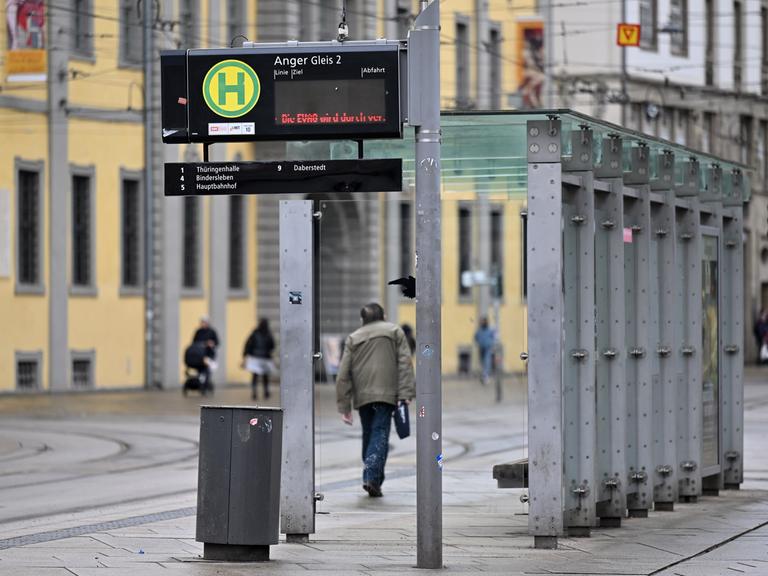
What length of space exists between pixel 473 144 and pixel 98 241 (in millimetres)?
28667

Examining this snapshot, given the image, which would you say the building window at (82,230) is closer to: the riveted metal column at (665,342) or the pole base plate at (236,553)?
the riveted metal column at (665,342)

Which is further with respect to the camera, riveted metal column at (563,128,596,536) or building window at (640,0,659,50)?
building window at (640,0,659,50)

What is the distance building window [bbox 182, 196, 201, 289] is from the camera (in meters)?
44.1

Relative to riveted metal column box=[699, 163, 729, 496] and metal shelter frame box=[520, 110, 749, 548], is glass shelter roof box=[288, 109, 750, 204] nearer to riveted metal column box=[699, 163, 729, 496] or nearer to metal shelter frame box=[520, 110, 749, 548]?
metal shelter frame box=[520, 110, 749, 548]

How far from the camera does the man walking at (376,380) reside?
16938 millimetres

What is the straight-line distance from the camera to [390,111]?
11.7 meters

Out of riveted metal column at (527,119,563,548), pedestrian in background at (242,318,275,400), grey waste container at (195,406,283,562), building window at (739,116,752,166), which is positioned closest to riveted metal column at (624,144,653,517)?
riveted metal column at (527,119,563,548)

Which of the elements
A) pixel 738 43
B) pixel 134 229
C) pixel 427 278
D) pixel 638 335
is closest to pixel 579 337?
pixel 638 335

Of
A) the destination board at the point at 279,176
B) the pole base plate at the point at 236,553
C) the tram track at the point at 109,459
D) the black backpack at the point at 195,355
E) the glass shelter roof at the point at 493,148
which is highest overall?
the glass shelter roof at the point at 493,148

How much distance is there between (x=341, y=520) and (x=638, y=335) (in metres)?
2.61

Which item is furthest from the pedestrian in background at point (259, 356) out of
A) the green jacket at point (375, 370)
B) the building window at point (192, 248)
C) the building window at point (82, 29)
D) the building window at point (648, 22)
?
the green jacket at point (375, 370)

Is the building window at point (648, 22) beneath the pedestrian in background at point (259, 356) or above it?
above

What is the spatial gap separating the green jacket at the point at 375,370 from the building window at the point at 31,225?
77.9ft

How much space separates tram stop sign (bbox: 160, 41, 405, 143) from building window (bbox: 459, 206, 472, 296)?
4245 cm
